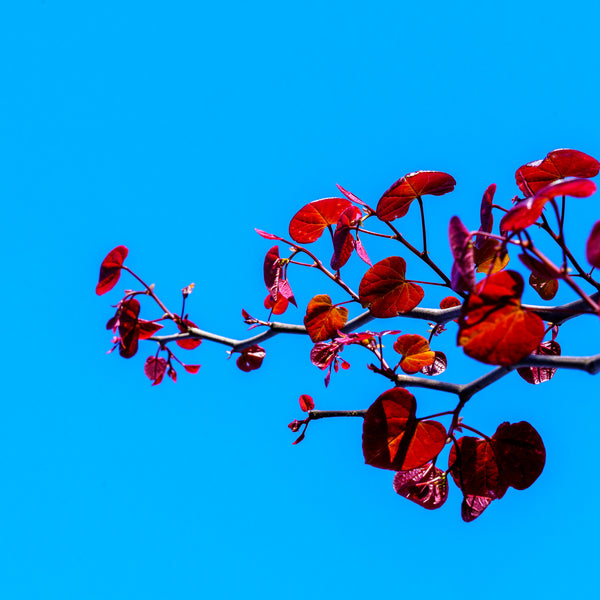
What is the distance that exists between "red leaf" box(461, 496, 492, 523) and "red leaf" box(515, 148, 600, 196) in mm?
237

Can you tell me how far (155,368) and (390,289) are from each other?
33 centimetres

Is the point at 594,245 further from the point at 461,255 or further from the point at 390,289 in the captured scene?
the point at 390,289

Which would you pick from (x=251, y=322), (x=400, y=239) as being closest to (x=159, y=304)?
(x=251, y=322)

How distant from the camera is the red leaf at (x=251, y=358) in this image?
0.61 m

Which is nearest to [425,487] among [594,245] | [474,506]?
[474,506]

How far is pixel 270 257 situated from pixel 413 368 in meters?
0.15

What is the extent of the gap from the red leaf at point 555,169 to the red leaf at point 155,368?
1.39ft

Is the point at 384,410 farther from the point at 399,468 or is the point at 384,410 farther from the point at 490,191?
the point at 490,191

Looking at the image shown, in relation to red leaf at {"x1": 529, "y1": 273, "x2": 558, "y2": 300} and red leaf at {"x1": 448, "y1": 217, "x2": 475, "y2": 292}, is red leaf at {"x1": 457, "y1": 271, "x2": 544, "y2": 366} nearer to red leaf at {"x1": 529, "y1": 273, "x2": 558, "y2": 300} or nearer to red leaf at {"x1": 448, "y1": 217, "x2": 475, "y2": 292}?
red leaf at {"x1": 448, "y1": 217, "x2": 475, "y2": 292}

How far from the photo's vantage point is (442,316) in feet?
1.24

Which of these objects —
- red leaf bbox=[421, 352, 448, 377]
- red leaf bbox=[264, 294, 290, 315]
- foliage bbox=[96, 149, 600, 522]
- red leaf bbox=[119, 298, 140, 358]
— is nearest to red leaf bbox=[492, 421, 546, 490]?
foliage bbox=[96, 149, 600, 522]

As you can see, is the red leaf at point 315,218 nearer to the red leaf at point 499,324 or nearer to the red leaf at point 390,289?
the red leaf at point 390,289

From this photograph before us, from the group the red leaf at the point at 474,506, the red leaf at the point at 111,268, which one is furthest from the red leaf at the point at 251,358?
the red leaf at the point at 474,506

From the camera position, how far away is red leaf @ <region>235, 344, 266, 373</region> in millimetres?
613
